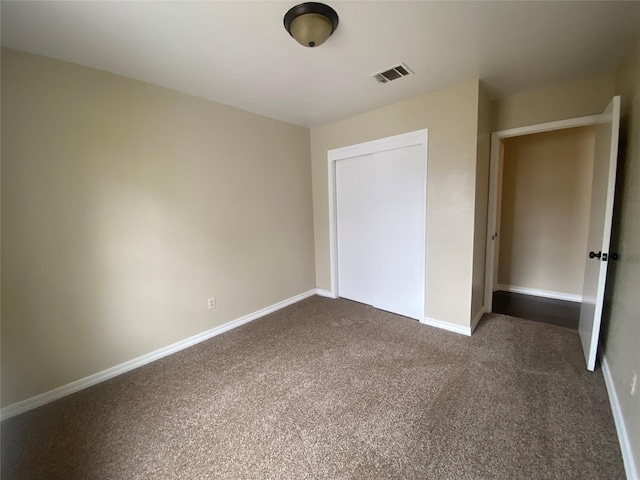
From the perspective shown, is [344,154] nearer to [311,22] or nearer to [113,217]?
[311,22]

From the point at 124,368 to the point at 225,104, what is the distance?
8.92ft

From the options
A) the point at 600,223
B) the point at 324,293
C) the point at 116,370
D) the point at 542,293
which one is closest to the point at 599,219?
the point at 600,223

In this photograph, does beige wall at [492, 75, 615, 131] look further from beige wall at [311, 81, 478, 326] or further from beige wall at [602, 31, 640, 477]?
beige wall at [311, 81, 478, 326]

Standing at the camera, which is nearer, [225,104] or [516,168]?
[225,104]

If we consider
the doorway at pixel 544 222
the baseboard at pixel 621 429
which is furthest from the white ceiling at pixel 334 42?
the baseboard at pixel 621 429

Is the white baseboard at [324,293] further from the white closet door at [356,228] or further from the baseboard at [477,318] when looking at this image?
the baseboard at [477,318]

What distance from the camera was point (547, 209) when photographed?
3721 millimetres

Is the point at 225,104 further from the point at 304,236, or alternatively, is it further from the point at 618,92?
the point at 618,92

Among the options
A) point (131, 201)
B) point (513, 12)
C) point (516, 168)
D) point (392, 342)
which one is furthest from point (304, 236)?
point (516, 168)

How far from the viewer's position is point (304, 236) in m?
3.90

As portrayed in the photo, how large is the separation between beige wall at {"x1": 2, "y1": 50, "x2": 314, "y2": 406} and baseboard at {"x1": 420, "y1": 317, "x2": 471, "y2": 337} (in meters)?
2.07

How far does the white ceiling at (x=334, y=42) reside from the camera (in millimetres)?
1523

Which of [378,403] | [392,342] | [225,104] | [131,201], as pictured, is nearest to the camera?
[378,403]

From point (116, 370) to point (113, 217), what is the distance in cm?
130
